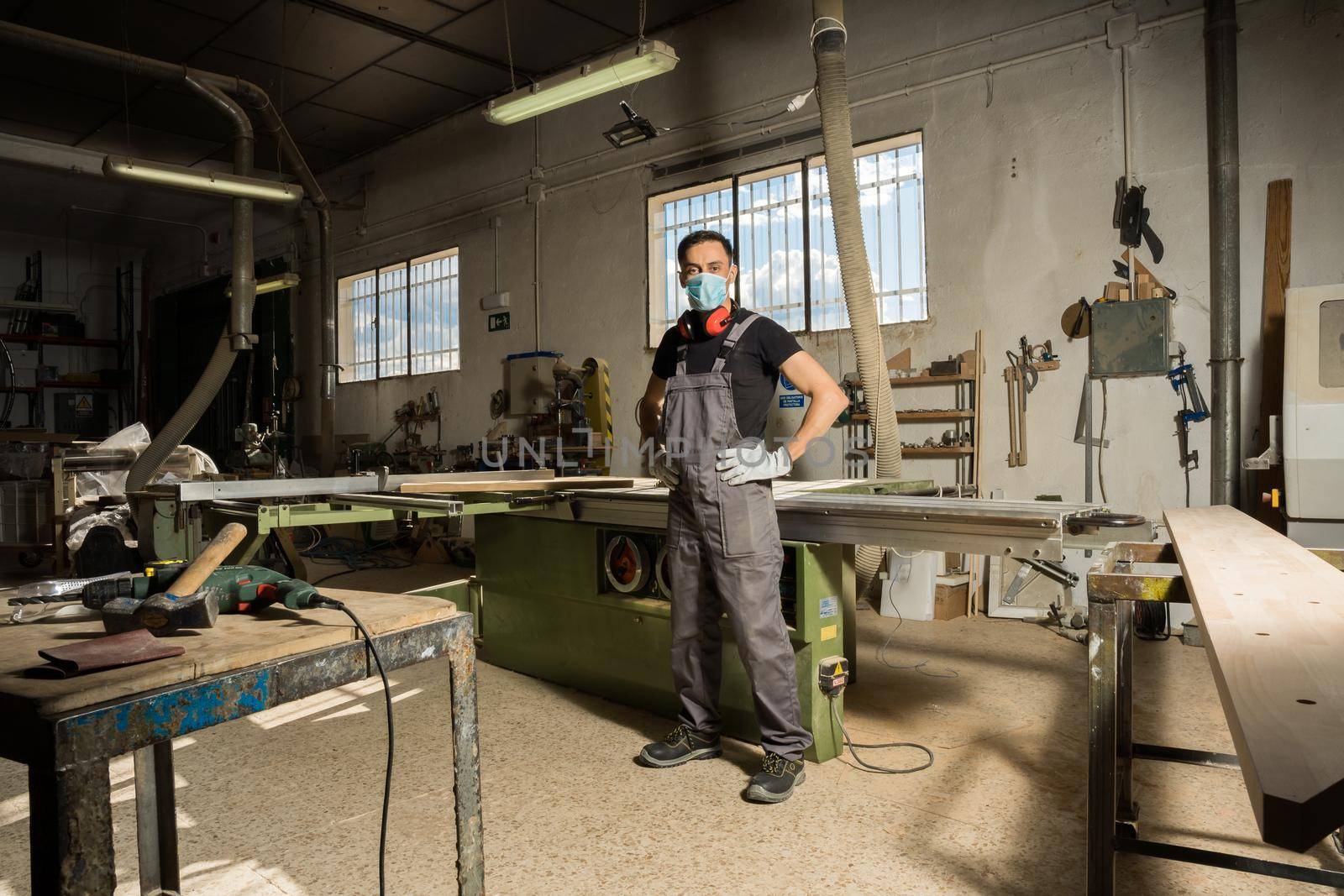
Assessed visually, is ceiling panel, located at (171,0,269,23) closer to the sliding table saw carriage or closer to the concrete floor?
the sliding table saw carriage

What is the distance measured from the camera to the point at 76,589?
1162mm

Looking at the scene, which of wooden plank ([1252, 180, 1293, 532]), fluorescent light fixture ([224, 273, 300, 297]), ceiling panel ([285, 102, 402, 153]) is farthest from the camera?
ceiling panel ([285, 102, 402, 153])

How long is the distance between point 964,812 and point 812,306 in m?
3.64

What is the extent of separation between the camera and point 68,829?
28.3 inches

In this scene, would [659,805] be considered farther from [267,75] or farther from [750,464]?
[267,75]

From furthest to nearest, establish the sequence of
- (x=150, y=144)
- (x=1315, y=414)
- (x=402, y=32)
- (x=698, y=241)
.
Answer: (x=150, y=144), (x=402, y=32), (x=1315, y=414), (x=698, y=241)

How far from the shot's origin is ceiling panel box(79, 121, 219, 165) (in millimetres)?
7512

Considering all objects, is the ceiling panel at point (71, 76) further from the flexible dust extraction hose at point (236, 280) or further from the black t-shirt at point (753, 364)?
the black t-shirt at point (753, 364)

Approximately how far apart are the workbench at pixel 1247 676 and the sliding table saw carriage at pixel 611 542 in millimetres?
275

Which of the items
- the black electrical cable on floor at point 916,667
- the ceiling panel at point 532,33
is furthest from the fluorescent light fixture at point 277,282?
the black electrical cable on floor at point 916,667

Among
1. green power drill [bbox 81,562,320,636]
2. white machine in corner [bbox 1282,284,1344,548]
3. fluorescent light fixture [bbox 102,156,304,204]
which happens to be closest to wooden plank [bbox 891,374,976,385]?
white machine in corner [bbox 1282,284,1344,548]

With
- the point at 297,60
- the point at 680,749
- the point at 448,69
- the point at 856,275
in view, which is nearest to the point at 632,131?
the point at 856,275

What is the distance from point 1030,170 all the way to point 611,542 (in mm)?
3063

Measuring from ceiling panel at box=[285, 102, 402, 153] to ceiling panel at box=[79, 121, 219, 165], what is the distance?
3.56 ft
